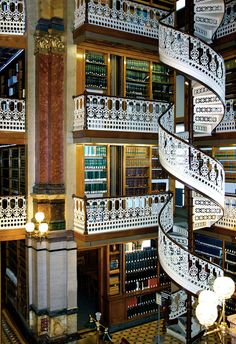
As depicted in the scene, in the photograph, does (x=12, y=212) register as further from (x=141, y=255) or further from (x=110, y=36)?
(x=110, y=36)

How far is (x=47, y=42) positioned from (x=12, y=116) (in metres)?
1.53

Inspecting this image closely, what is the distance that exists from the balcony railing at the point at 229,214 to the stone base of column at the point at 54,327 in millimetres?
3390

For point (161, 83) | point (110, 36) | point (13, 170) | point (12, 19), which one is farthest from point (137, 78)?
point (13, 170)

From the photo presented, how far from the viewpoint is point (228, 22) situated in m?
8.13

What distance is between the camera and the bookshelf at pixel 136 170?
887cm

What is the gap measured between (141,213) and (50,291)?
227 centimetres

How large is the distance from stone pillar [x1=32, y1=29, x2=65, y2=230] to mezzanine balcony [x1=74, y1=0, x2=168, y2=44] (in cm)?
62

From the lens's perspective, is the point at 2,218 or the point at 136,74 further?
the point at 136,74

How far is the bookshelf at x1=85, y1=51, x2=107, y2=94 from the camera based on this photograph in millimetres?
8234

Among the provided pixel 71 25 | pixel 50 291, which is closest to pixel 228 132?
pixel 71 25

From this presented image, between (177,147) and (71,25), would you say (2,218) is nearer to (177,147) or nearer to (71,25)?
(177,147)

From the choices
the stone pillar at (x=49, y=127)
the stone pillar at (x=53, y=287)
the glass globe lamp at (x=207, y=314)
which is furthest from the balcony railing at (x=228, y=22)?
the glass globe lamp at (x=207, y=314)

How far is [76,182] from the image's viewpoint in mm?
7965

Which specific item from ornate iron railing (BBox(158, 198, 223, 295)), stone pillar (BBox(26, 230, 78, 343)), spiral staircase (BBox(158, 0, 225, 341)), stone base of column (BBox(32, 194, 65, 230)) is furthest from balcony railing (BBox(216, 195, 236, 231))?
stone base of column (BBox(32, 194, 65, 230))
